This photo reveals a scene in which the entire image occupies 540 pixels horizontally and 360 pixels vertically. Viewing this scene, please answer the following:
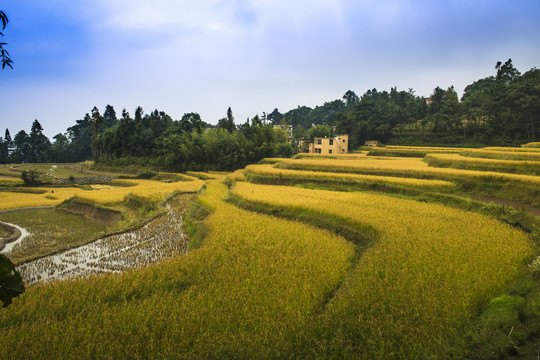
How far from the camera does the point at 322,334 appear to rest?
14.6 ft

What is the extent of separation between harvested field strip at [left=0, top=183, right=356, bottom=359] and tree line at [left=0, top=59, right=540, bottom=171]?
102 ft

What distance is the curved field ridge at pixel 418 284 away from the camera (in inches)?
166

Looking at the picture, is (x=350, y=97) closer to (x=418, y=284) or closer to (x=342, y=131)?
(x=342, y=131)

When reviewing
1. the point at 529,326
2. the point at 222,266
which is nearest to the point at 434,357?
the point at 529,326

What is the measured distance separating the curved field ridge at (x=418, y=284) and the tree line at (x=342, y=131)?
30236 millimetres

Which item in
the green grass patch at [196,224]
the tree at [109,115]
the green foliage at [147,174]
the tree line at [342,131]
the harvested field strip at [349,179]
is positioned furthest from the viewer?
the tree at [109,115]

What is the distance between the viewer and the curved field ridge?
13.8 feet

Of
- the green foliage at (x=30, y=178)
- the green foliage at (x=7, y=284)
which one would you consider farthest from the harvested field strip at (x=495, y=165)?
the green foliage at (x=30, y=178)

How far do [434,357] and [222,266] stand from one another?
452cm

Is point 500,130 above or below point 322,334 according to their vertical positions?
A: above

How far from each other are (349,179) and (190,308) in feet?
43.2

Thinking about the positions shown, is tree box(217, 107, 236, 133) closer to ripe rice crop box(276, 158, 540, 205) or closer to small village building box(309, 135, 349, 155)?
small village building box(309, 135, 349, 155)

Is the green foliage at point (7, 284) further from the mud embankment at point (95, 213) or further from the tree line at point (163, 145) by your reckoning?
the tree line at point (163, 145)

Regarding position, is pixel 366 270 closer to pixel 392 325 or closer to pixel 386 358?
pixel 392 325
